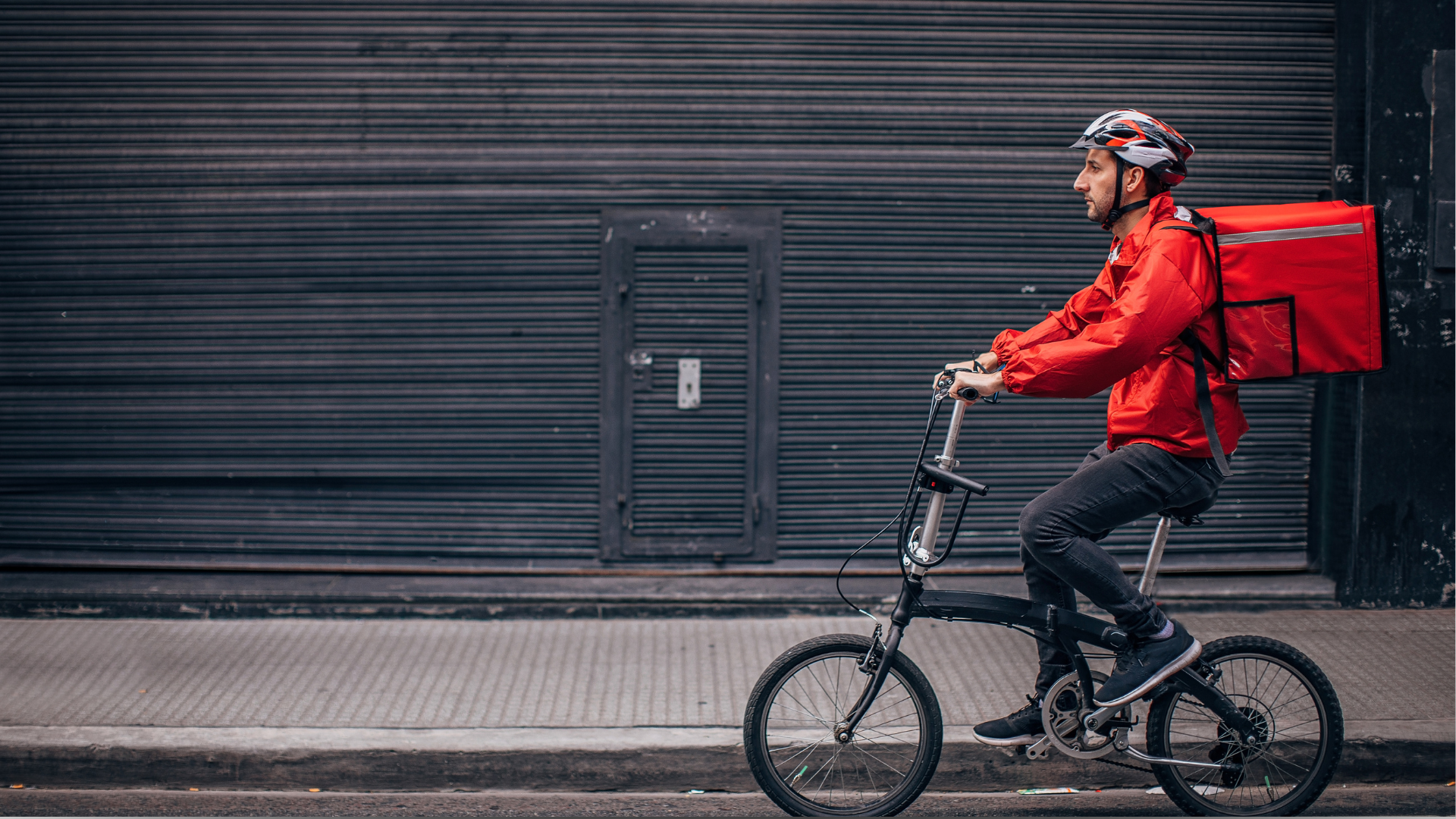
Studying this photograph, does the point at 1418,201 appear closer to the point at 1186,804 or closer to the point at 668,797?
the point at 1186,804

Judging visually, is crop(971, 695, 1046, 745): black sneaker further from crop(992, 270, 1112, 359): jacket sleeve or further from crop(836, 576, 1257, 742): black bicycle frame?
crop(992, 270, 1112, 359): jacket sleeve

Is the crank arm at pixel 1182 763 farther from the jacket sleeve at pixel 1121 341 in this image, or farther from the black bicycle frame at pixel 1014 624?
the jacket sleeve at pixel 1121 341

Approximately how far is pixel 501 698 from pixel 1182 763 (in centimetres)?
262

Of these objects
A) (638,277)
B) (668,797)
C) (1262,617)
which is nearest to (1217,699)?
(668,797)

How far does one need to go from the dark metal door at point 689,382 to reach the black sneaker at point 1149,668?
107 inches

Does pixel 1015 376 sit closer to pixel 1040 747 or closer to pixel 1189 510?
pixel 1189 510

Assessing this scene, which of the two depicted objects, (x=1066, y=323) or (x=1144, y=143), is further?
(x=1066, y=323)

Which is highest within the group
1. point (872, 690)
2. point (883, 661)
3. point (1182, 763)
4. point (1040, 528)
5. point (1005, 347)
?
point (1005, 347)

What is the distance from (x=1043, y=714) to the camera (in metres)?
3.50

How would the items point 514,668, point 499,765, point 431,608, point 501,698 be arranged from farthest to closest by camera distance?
1. point 431,608
2. point 514,668
3. point 501,698
4. point 499,765

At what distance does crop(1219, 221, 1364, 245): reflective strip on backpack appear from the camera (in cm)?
328

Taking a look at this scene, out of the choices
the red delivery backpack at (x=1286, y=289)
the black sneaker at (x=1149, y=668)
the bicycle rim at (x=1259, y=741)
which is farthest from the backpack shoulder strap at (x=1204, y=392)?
the bicycle rim at (x=1259, y=741)

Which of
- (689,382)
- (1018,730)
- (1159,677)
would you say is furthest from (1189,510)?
(689,382)

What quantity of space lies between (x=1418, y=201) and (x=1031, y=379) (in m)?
3.82
